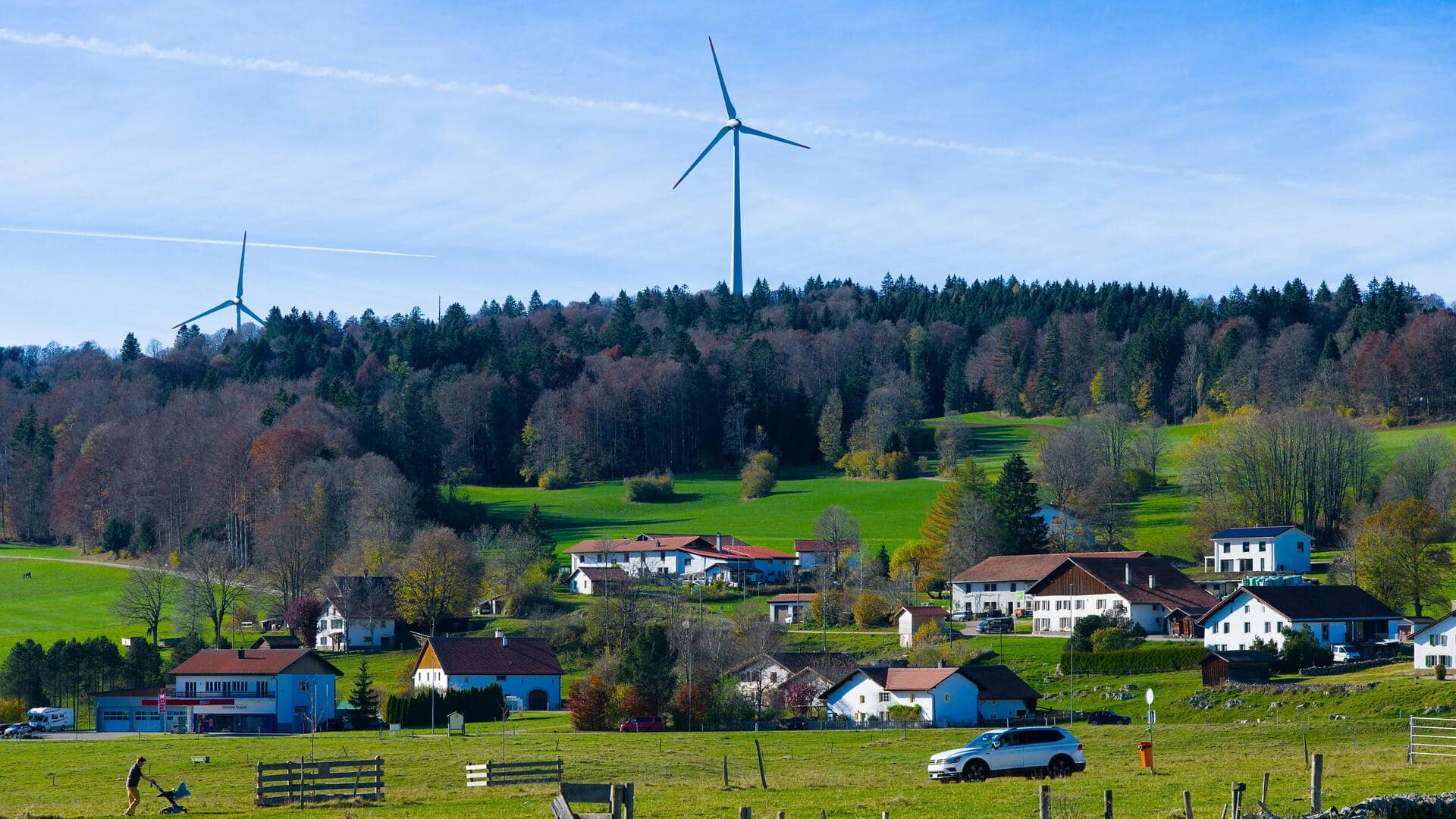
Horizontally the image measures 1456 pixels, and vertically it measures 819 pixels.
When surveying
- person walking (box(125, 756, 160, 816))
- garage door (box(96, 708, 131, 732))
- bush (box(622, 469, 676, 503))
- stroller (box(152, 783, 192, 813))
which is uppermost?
bush (box(622, 469, 676, 503))

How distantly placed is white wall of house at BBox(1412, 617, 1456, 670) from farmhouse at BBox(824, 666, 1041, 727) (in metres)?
17.4

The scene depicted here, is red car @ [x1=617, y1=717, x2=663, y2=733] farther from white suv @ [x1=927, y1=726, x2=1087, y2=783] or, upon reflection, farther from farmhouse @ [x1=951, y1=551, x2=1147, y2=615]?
farmhouse @ [x1=951, y1=551, x2=1147, y2=615]

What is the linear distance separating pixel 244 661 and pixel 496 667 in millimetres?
13405

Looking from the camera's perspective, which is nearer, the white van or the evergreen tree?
the white van

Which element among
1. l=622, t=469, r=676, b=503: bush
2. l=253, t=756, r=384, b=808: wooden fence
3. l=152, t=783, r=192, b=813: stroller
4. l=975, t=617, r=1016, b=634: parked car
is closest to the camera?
l=152, t=783, r=192, b=813: stroller

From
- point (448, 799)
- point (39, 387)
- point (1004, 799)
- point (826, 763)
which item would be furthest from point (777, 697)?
point (39, 387)

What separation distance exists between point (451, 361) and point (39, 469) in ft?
184

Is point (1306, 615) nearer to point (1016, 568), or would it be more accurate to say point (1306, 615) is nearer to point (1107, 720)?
point (1107, 720)

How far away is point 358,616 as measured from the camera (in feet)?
330

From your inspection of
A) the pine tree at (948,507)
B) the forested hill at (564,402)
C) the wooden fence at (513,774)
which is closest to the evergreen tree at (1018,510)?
the pine tree at (948,507)

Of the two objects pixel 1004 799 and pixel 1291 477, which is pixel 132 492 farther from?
pixel 1004 799

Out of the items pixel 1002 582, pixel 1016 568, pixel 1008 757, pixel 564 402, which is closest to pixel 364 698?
pixel 1002 582

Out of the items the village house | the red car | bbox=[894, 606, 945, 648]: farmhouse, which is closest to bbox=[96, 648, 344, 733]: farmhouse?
the red car

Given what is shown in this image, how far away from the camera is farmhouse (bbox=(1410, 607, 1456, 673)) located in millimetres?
67150
